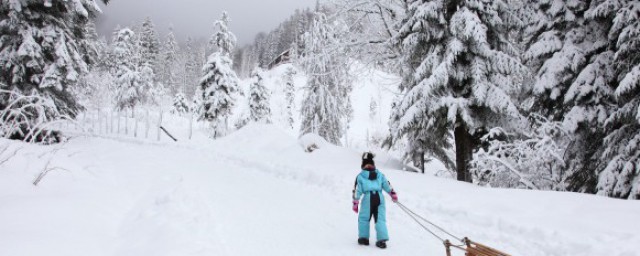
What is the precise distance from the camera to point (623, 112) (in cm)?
951

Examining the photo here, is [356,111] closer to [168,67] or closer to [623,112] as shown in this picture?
[168,67]

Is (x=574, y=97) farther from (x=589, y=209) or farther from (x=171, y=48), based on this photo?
(x=171, y=48)

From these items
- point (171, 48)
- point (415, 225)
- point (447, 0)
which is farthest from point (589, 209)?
point (171, 48)

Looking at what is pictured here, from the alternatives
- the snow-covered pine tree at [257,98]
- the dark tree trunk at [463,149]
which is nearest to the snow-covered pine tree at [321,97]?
the snow-covered pine tree at [257,98]

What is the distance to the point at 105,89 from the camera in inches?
2648

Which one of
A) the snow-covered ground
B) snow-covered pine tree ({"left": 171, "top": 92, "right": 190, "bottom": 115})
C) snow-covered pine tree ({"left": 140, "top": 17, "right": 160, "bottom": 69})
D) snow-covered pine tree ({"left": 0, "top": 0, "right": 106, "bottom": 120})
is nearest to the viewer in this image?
the snow-covered ground

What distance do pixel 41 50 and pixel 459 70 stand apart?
15.4 meters

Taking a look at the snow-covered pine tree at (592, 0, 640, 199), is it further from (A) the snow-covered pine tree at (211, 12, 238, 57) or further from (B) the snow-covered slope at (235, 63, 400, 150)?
(B) the snow-covered slope at (235, 63, 400, 150)

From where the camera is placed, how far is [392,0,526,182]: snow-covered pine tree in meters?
11.1

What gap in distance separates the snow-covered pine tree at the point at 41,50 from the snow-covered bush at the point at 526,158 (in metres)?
15.5

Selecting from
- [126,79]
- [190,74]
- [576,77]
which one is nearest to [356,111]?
[190,74]

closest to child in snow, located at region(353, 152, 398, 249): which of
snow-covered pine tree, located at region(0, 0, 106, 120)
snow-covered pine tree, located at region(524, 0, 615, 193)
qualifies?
snow-covered pine tree, located at region(524, 0, 615, 193)

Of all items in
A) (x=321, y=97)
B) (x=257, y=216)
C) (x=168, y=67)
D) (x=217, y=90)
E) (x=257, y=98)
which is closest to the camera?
(x=257, y=216)

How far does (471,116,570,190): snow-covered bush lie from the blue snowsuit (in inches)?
215
